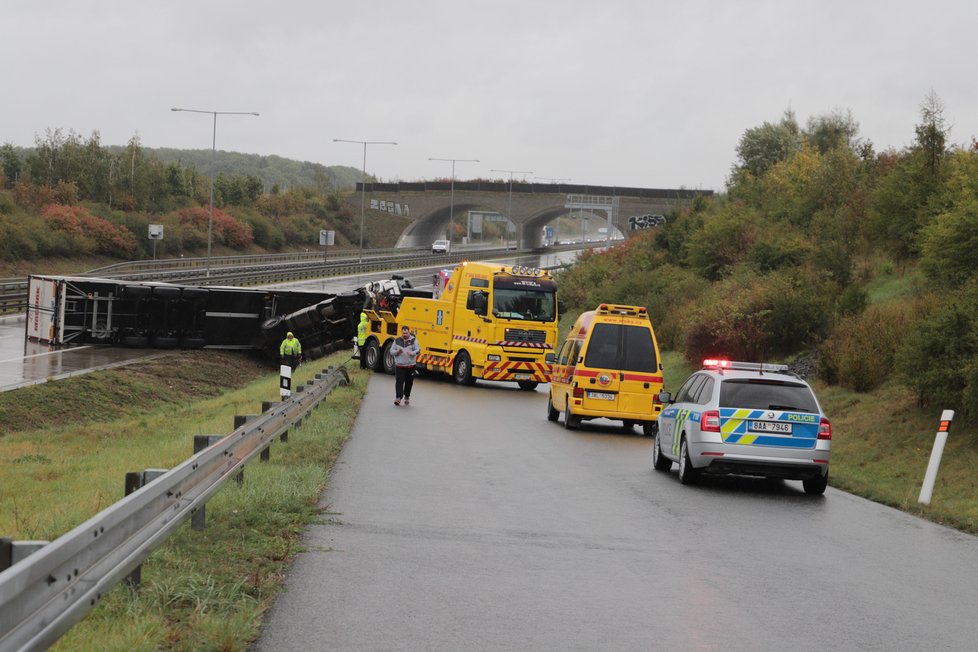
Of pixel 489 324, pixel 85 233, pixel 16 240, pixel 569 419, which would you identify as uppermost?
pixel 85 233

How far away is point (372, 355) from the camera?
127ft

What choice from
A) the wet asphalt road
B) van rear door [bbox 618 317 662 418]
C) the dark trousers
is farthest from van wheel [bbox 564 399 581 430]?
the wet asphalt road

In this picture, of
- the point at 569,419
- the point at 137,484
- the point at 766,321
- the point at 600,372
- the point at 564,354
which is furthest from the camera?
the point at 766,321

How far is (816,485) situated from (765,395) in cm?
130

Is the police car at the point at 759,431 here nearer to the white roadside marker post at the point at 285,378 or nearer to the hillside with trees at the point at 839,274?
the hillside with trees at the point at 839,274

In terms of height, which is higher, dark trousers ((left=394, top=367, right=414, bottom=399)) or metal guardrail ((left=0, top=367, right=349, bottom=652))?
metal guardrail ((left=0, top=367, right=349, bottom=652))

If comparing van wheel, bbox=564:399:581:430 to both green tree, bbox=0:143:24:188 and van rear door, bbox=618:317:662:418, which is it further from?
green tree, bbox=0:143:24:188

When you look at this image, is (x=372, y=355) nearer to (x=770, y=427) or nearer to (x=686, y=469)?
(x=686, y=469)

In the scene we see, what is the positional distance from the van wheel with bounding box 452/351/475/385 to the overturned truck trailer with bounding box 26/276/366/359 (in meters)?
7.85

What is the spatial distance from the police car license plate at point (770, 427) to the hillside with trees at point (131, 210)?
210ft

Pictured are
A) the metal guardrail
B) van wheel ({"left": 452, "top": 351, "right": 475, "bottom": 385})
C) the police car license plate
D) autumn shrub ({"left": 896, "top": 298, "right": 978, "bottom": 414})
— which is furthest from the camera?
van wheel ({"left": 452, "top": 351, "right": 475, "bottom": 385})

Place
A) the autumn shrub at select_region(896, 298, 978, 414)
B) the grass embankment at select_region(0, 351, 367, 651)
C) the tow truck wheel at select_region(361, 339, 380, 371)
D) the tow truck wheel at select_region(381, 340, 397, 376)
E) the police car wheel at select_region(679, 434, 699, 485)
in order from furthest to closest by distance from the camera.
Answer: the tow truck wheel at select_region(361, 339, 380, 371) < the tow truck wheel at select_region(381, 340, 397, 376) < the autumn shrub at select_region(896, 298, 978, 414) < the police car wheel at select_region(679, 434, 699, 485) < the grass embankment at select_region(0, 351, 367, 651)

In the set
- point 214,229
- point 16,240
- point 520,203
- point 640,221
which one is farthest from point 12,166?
point 640,221

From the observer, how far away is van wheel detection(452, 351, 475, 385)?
3444 centimetres
